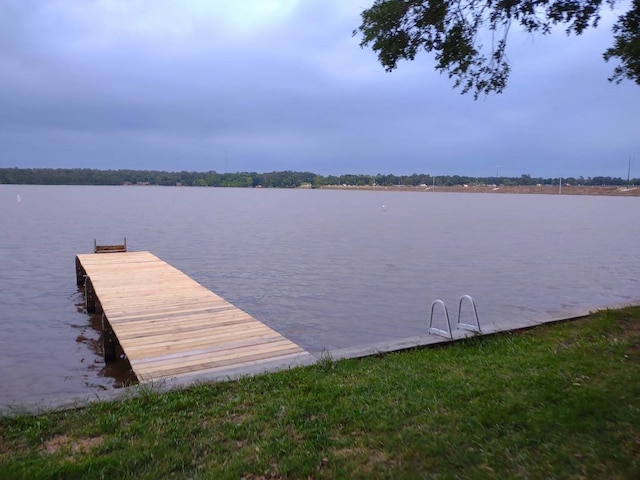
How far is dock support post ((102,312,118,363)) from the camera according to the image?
9242 millimetres

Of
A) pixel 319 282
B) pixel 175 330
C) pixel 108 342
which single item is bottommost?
pixel 319 282

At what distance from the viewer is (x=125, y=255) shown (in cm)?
1758

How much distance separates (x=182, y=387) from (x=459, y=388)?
275cm

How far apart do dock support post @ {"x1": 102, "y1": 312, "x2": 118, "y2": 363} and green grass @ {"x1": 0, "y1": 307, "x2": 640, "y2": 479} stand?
177 inches

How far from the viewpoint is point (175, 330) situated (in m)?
8.29

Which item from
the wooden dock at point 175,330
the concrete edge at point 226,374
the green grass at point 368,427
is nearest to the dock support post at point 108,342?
the wooden dock at point 175,330

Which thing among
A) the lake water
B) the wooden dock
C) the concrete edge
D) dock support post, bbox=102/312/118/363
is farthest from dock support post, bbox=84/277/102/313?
the concrete edge

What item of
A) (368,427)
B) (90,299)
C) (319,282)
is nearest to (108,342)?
(90,299)

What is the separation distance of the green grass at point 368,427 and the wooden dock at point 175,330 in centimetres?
125

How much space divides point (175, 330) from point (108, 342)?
5.76 feet

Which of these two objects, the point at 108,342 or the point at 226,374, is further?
the point at 108,342

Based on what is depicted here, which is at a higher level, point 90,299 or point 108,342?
point 108,342

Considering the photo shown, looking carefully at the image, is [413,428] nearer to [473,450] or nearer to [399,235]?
[473,450]

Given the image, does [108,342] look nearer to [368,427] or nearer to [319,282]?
[368,427]
